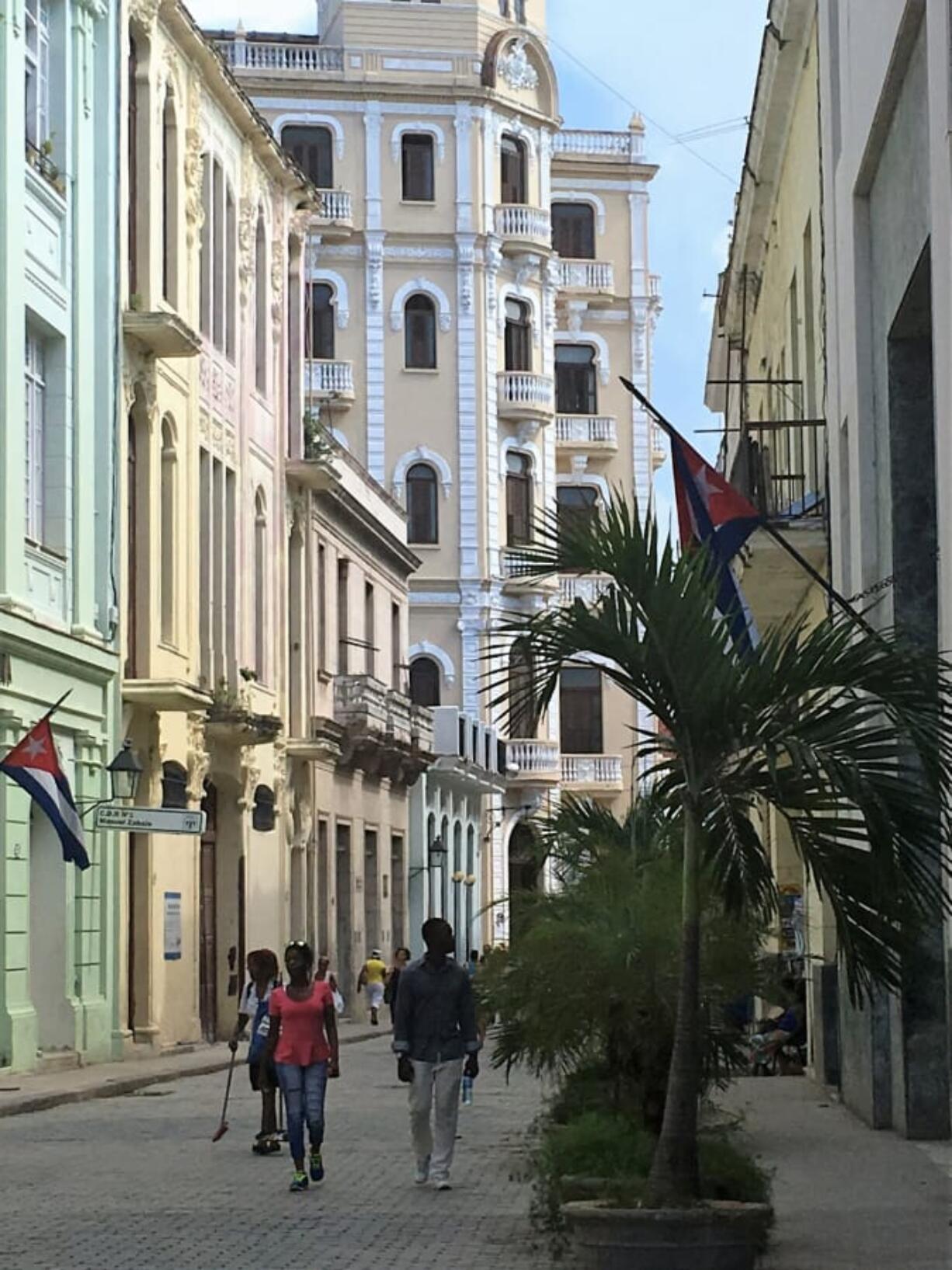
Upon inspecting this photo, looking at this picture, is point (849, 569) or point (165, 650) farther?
point (165, 650)

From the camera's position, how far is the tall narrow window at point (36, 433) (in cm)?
2973

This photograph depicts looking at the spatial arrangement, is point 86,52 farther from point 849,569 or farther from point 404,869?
point 404,869

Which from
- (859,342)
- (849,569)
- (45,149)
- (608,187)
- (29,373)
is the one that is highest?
(608,187)

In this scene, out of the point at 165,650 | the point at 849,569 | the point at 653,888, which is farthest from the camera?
the point at 165,650

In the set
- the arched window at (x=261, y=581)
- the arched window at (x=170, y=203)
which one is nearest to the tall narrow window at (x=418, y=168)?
the arched window at (x=261, y=581)

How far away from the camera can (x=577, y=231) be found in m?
69.2

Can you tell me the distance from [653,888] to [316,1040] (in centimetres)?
335

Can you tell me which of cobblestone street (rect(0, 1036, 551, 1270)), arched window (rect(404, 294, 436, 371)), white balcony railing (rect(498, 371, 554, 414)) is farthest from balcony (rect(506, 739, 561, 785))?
cobblestone street (rect(0, 1036, 551, 1270))

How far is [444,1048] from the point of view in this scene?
1588cm

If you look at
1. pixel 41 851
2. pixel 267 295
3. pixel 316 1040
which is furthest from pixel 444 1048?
pixel 267 295

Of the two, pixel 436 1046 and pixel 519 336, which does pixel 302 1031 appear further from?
pixel 519 336

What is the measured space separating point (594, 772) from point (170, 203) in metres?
31.7

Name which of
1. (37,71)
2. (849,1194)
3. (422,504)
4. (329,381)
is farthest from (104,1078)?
(422,504)

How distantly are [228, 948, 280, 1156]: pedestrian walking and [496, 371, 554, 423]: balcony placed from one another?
43376 millimetres
